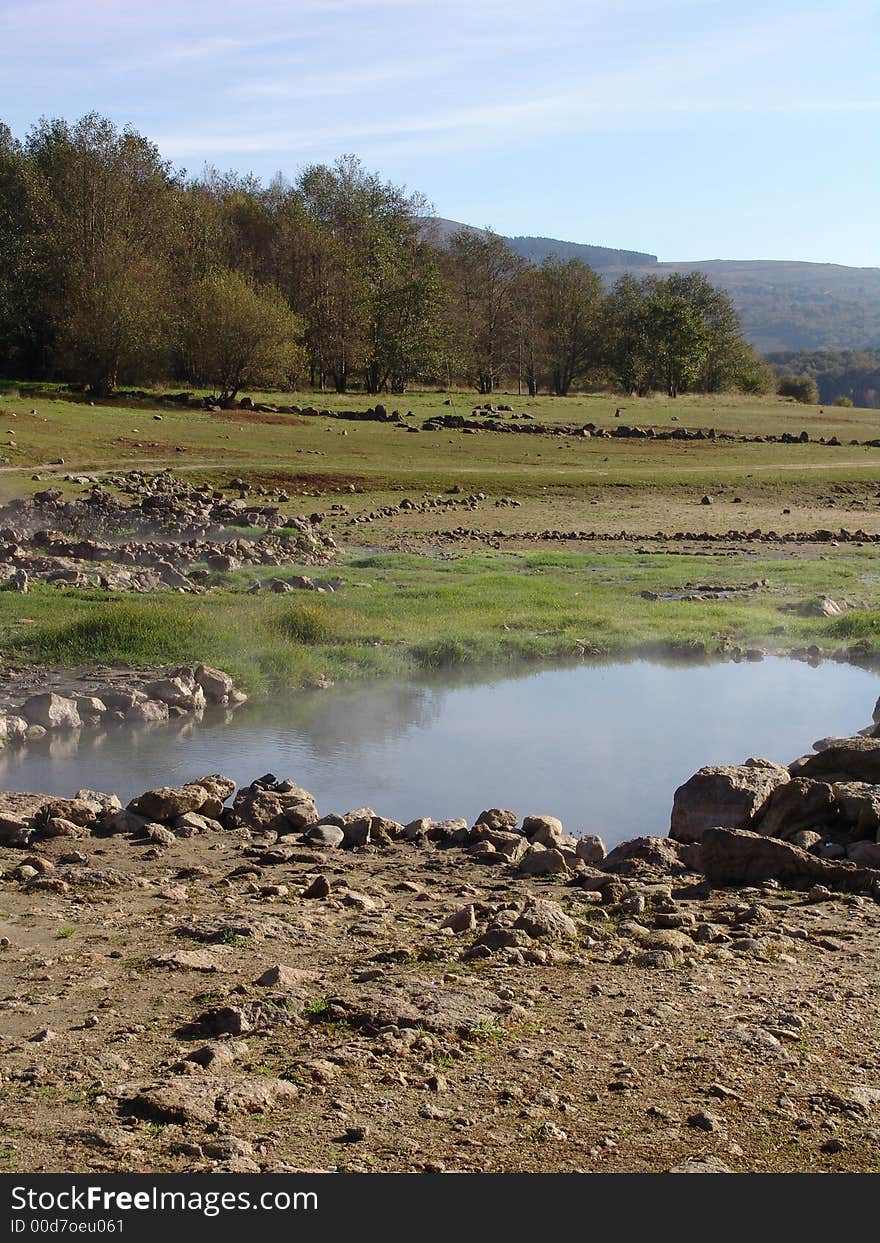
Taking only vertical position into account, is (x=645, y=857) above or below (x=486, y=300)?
below

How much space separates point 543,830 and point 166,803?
2.26 meters

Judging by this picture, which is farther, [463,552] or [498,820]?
[463,552]

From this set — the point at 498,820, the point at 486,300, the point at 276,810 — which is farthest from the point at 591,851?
the point at 486,300

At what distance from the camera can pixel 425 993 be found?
5227mm

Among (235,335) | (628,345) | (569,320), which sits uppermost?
(569,320)

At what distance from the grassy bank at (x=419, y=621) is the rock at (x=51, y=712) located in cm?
191

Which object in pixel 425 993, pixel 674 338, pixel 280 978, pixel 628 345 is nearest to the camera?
pixel 425 993

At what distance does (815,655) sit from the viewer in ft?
47.9

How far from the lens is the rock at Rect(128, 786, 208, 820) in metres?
7.94

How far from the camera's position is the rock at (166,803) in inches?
313

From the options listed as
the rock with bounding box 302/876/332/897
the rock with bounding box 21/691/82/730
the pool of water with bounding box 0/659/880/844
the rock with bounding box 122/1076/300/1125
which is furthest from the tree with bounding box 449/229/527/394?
the rock with bounding box 122/1076/300/1125

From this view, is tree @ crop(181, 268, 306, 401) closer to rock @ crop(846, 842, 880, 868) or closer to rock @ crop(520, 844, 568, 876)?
rock @ crop(520, 844, 568, 876)

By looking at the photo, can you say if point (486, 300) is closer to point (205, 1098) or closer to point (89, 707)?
point (89, 707)

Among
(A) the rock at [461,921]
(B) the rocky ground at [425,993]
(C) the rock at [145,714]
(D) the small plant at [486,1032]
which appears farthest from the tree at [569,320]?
(D) the small plant at [486,1032]
